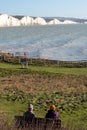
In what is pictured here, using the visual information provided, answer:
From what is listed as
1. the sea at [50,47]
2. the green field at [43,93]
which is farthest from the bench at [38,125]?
the sea at [50,47]

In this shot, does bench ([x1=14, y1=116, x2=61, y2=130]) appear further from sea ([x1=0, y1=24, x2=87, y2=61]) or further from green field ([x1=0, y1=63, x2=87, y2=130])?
sea ([x1=0, y1=24, x2=87, y2=61])

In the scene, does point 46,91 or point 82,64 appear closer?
point 46,91

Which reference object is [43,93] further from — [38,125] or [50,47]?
[50,47]

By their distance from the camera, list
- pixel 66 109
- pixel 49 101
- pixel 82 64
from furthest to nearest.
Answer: pixel 82 64 → pixel 49 101 → pixel 66 109

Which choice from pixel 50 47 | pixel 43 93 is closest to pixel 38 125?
pixel 43 93

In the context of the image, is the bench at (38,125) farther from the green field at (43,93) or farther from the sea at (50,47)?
the sea at (50,47)

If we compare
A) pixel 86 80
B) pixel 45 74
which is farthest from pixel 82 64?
pixel 86 80

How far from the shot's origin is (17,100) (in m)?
21.7

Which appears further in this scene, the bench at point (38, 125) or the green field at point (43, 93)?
the green field at point (43, 93)

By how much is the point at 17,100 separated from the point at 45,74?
9.79 m

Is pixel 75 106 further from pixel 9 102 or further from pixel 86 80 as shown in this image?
pixel 86 80

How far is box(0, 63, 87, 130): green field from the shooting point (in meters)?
19.0

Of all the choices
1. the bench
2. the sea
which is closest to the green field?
the bench

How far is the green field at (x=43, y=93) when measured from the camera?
1900 cm
